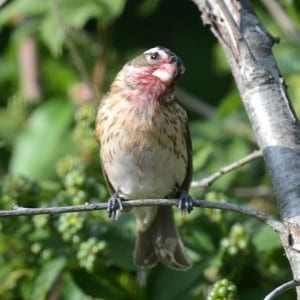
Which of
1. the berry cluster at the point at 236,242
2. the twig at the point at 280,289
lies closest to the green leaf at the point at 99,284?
the berry cluster at the point at 236,242

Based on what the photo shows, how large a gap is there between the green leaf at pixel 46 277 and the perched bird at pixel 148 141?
314mm

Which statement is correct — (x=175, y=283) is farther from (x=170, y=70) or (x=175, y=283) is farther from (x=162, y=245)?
(x=170, y=70)

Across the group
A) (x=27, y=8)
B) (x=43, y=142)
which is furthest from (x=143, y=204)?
(x=43, y=142)

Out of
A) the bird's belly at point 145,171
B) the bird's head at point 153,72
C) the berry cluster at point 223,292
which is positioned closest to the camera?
the berry cluster at point 223,292

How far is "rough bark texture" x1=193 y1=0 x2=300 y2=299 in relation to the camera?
3891 millimetres

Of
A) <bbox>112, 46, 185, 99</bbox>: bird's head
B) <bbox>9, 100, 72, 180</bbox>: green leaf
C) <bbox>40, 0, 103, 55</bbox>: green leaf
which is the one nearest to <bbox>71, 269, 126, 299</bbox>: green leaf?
<bbox>112, 46, 185, 99</bbox>: bird's head

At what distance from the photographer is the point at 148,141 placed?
4770 millimetres

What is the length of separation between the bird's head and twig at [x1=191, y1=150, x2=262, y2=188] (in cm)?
45

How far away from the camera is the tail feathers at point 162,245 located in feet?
15.1

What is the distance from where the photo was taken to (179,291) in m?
4.48

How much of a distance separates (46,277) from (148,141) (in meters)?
0.72

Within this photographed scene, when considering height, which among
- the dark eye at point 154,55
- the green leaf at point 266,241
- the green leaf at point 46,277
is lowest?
the green leaf at point 266,241

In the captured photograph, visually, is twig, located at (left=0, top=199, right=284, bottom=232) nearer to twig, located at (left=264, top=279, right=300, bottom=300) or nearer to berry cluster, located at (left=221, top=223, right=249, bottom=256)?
twig, located at (left=264, top=279, right=300, bottom=300)

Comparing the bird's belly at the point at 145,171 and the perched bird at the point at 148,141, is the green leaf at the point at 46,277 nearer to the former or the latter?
the perched bird at the point at 148,141
